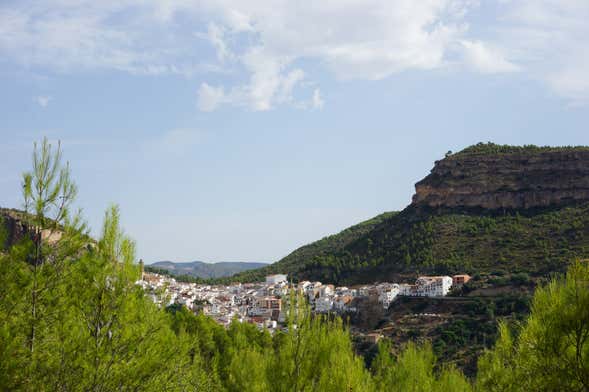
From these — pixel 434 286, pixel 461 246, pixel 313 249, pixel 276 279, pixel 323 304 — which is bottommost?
pixel 323 304

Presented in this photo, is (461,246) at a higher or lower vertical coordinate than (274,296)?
higher

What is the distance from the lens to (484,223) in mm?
68938

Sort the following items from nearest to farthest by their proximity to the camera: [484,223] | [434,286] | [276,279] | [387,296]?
1. [434,286]
2. [387,296]
3. [484,223]
4. [276,279]

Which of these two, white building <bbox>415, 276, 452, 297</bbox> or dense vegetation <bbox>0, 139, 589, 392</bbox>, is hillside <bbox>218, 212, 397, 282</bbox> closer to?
white building <bbox>415, 276, 452, 297</bbox>

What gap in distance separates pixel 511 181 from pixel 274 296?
105ft

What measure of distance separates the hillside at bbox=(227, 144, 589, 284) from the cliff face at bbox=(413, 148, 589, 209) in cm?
11

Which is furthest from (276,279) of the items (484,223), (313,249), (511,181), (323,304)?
(511,181)

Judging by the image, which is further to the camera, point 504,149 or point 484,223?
point 504,149

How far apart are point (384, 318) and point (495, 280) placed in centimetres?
1086

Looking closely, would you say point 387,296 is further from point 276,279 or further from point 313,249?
point 313,249

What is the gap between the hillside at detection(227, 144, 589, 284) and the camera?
58.5 meters

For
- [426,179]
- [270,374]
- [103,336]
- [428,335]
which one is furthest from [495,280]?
[103,336]

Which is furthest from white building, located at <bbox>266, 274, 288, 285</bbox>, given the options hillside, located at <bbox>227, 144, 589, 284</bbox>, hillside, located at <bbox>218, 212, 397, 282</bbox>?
hillside, located at <bbox>218, 212, 397, 282</bbox>

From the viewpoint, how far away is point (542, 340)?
8336 mm
